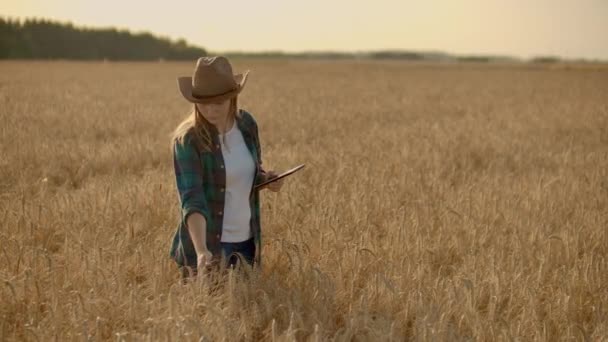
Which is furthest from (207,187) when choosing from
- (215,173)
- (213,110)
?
(213,110)

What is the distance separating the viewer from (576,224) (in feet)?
14.5

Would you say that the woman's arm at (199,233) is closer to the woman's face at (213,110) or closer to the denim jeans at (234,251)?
the denim jeans at (234,251)

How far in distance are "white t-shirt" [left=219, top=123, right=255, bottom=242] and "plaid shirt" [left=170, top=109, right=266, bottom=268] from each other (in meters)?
0.04

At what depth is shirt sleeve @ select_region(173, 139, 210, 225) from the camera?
105 inches

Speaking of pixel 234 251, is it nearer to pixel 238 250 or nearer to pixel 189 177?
pixel 238 250

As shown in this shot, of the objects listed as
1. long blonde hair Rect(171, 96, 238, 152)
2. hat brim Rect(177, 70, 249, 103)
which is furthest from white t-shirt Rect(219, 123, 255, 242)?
hat brim Rect(177, 70, 249, 103)

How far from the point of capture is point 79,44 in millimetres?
80250

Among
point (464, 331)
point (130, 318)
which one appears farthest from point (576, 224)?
point (130, 318)

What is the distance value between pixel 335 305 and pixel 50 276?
1405mm

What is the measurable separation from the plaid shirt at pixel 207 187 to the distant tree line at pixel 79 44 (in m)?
73.8

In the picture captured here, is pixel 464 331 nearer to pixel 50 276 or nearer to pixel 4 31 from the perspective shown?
pixel 50 276

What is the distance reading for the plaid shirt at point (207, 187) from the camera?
269 centimetres

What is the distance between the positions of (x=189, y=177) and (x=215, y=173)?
16cm

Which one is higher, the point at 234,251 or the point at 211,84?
the point at 211,84
